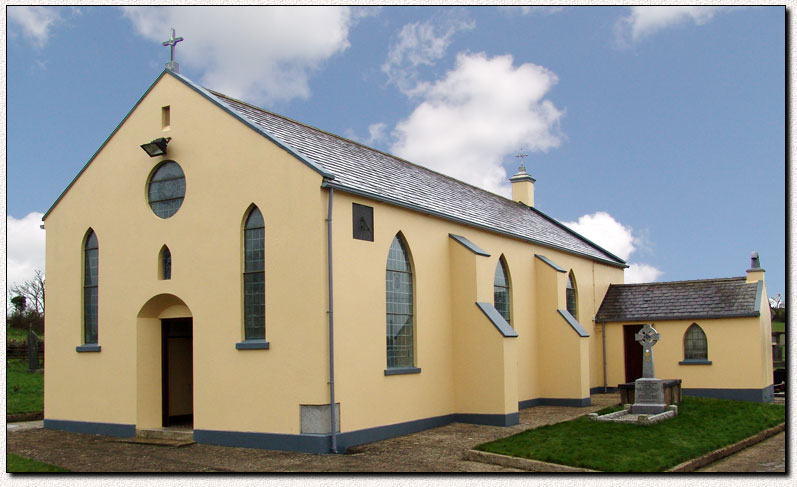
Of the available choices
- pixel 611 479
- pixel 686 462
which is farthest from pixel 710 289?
pixel 611 479

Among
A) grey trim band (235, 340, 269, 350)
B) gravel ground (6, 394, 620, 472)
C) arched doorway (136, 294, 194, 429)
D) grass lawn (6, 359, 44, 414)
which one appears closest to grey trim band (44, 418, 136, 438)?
gravel ground (6, 394, 620, 472)

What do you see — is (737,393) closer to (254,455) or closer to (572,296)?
(572,296)

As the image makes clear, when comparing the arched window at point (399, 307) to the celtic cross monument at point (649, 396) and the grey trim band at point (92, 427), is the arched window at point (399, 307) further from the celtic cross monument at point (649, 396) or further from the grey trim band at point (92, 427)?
the grey trim band at point (92, 427)

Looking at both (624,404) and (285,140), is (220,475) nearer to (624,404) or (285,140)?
(285,140)

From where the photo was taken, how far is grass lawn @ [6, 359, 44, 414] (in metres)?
23.2

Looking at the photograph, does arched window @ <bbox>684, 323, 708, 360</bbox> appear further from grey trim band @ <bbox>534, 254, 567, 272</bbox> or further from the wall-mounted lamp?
the wall-mounted lamp

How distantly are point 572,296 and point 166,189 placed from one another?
15.9 meters

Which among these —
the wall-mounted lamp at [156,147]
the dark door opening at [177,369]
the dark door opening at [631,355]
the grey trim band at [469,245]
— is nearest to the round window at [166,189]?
the wall-mounted lamp at [156,147]

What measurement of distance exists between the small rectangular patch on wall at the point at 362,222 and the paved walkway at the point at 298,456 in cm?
454

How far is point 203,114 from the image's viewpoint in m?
17.6

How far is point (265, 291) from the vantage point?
643 inches

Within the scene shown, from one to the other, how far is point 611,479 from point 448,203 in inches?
Result: 433

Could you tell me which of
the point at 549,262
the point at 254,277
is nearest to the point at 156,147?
the point at 254,277

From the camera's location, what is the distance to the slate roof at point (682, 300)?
87.8 ft
